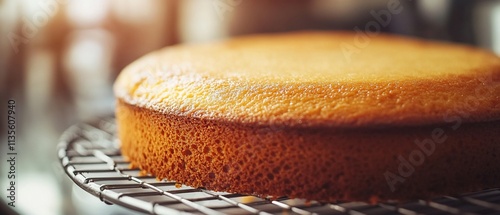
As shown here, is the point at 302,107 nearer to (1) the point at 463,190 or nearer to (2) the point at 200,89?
(2) the point at 200,89

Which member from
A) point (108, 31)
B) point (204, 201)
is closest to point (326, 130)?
point (204, 201)

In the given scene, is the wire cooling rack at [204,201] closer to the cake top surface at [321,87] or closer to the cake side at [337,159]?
the cake side at [337,159]

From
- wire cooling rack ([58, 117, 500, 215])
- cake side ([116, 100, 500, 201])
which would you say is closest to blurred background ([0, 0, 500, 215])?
wire cooling rack ([58, 117, 500, 215])

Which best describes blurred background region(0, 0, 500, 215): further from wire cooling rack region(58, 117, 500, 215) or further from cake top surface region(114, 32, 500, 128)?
cake top surface region(114, 32, 500, 128)

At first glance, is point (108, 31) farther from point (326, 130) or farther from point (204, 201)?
point (326, 130)

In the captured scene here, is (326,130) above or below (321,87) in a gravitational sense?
below

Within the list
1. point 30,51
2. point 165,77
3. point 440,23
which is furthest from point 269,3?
point 165,77

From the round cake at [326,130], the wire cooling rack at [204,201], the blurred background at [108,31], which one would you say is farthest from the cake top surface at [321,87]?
the blurred background at [108,31]
